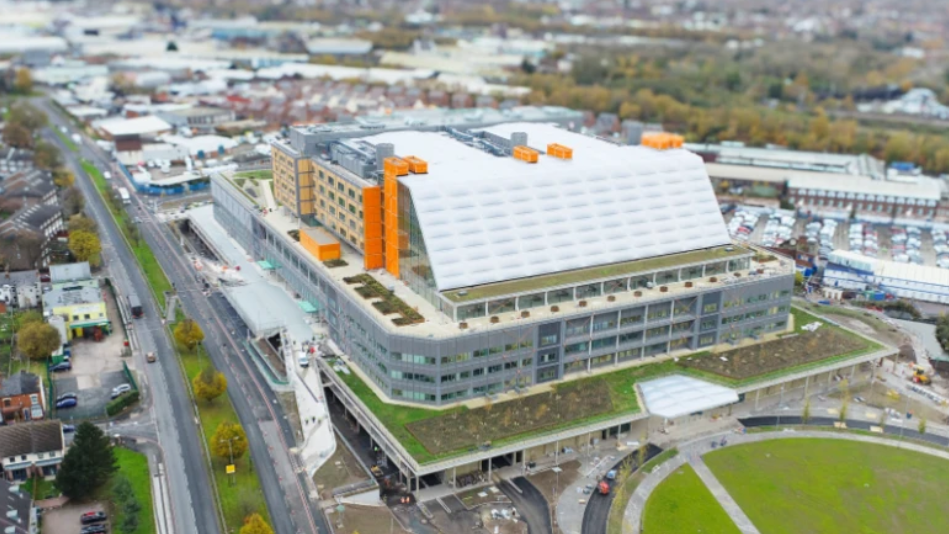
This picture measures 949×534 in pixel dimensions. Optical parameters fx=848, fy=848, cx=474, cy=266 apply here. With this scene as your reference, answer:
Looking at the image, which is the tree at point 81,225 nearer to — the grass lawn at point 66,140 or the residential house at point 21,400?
the residential house at point 21,400

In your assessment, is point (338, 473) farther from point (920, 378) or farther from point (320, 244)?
point (920, 378)

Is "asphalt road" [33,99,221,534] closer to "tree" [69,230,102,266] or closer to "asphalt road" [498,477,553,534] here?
"tree" [69,230,102,266]

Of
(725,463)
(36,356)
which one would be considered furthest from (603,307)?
(36,356)

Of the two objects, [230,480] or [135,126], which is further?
[135,126]

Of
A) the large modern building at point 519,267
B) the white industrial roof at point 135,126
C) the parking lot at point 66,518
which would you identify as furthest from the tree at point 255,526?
the white industrial roof at point 135,126

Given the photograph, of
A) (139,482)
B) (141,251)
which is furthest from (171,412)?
(141,251)

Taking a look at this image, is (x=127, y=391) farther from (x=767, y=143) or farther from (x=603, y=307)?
(x=767, y=143)
